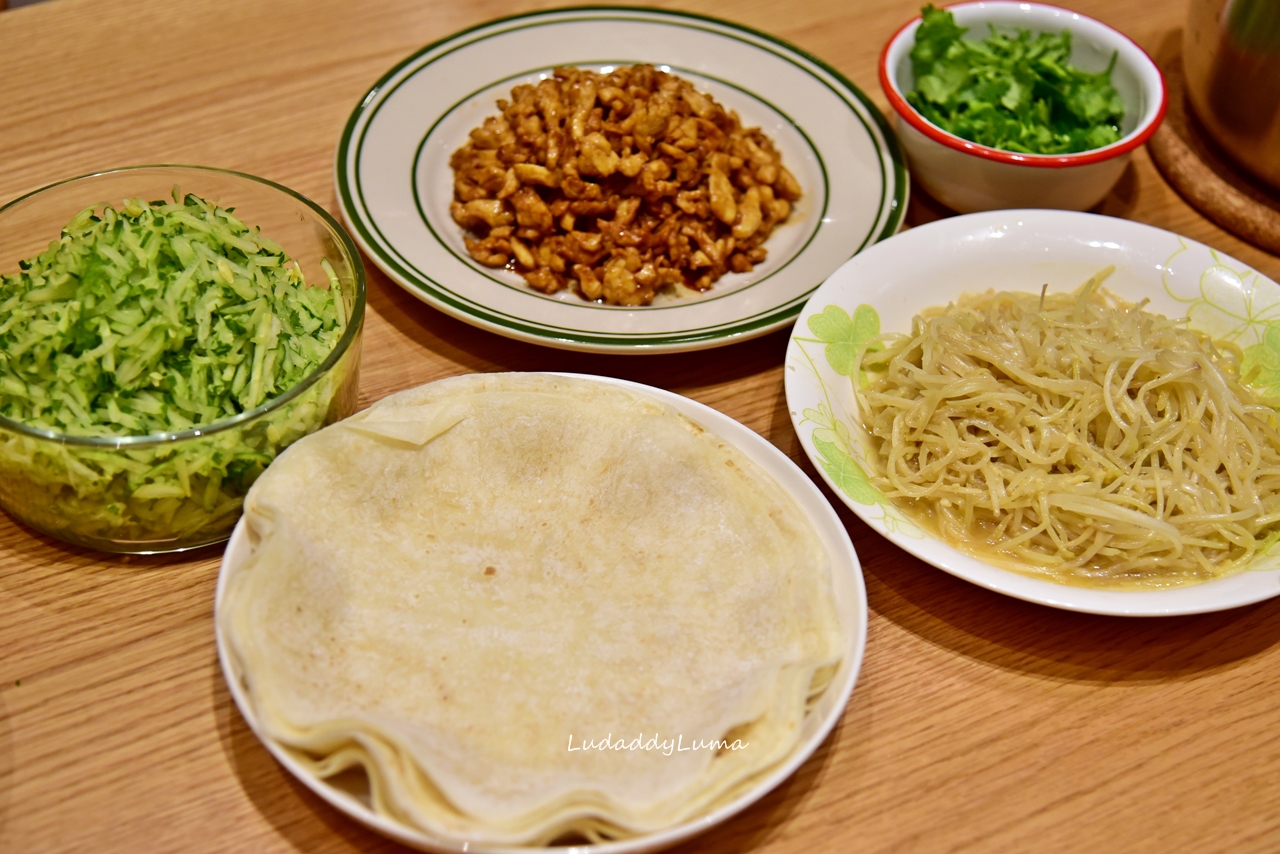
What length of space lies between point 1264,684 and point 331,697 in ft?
4.58

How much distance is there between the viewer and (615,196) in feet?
7.04

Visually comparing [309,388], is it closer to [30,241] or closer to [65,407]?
[65,407]

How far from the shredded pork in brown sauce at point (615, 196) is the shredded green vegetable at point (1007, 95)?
47 centimetres

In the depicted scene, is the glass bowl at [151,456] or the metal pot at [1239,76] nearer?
the glass bowl at [151,456]

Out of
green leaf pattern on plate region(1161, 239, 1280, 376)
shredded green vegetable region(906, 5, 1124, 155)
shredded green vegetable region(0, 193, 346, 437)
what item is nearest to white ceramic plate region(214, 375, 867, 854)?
shredded green vegetable region(0, 193, 346, 437)

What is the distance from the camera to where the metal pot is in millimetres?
2111

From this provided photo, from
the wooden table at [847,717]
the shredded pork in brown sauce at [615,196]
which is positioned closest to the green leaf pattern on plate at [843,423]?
the wooden table at [847,717]

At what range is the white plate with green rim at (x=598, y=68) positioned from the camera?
1909mm

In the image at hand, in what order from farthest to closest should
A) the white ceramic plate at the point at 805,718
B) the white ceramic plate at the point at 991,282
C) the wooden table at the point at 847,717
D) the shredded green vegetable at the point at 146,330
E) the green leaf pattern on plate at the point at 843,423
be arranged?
the white ceramic plate at the point at 991,282, the green leaf pattern on plate at the point at 843,423, the shredded green vegetable at the point at 146,330, the wooden table at the point at 847,717, the white ceramic plate at the point at 805,718

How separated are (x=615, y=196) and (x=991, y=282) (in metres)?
0.81

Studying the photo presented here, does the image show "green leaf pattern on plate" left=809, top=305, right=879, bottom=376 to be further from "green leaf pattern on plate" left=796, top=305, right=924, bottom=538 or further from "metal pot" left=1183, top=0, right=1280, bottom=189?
"metal pot" left=1183, top=0, right=1280, bottom=189

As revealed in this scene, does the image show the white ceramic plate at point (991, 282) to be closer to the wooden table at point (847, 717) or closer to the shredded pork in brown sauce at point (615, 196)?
the wooden table at point (847, 717)

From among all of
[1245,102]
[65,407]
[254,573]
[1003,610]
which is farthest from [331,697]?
[1245,102]

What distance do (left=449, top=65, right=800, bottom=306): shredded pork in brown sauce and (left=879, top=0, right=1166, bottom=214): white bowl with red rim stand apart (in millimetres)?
348
